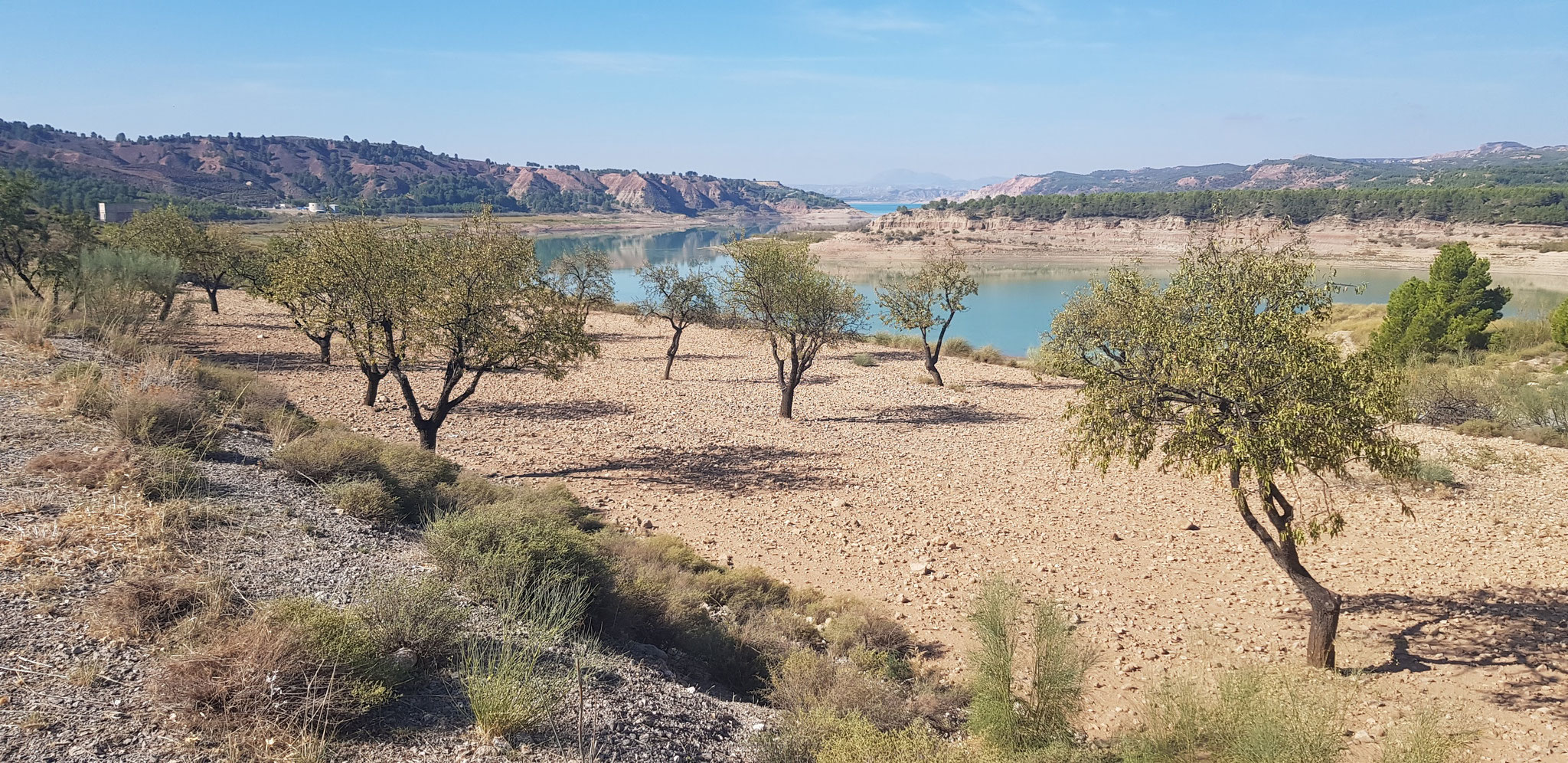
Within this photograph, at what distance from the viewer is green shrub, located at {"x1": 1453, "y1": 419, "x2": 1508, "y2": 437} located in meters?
18.5

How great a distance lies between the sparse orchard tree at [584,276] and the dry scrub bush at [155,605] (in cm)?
2661

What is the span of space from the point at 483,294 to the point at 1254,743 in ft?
43.1

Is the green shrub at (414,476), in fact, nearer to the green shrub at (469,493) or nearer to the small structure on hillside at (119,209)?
the green shrub at (469,493)

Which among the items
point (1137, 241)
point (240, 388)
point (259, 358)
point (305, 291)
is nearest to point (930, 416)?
point (305, 291)

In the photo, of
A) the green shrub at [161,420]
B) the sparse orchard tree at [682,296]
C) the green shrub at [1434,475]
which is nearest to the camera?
the green shrub at [161,420]

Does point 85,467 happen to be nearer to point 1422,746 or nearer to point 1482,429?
point 1422,746

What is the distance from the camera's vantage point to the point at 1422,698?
24.2 feet

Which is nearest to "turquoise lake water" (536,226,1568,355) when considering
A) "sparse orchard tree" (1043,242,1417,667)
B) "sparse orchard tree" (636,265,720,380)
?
"sparse orchard tree" (636,265,720,380)

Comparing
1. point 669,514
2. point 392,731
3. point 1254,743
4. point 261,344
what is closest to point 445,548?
point 392,731

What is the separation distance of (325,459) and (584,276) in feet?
82.2

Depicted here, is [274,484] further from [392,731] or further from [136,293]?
[136,293]

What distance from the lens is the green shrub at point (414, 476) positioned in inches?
374

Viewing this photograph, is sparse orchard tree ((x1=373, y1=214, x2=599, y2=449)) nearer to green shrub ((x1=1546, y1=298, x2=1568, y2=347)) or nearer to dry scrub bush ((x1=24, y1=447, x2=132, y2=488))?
dry scrub bush ((x1=24, y1=447, x2=132, y2=488))

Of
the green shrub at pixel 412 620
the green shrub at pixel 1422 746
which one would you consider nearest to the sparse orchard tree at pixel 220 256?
the green shrub at pixel 412 620
